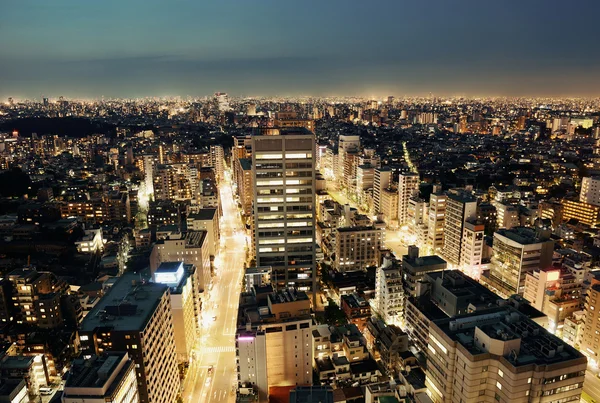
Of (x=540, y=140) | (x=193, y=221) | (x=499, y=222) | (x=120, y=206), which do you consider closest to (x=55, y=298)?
(x=193, y=221)

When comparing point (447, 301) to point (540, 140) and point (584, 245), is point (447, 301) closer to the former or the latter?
point (584, 245)

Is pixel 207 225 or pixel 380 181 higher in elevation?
pixel 380 181

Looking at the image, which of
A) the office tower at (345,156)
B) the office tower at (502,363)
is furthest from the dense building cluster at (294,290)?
the office tower at (345,156)

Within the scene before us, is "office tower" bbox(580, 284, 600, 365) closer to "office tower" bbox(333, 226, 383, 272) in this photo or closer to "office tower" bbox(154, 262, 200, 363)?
"office tower" bbox(333, 226, 383, 272)

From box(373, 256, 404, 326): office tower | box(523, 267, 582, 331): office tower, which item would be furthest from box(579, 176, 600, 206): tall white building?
box(373, 256, 404, 326): office tower

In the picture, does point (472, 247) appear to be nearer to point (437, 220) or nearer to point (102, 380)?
point (437, 220)

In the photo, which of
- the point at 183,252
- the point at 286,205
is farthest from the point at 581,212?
the point at 183,252
